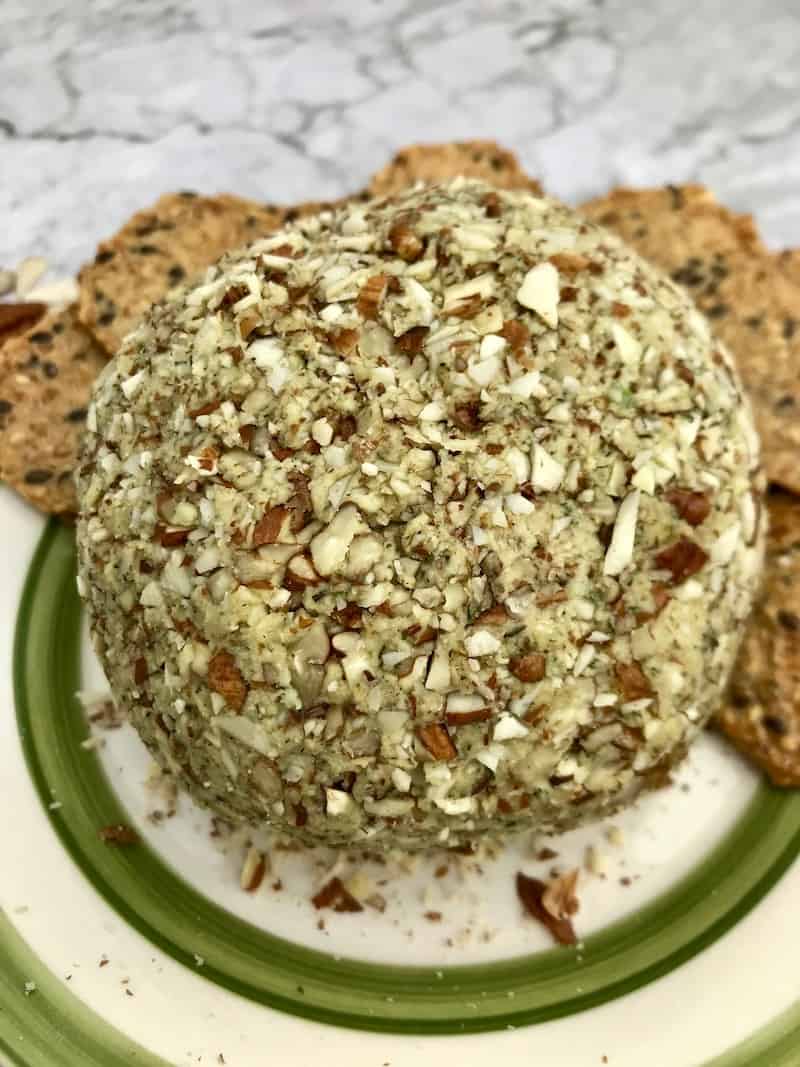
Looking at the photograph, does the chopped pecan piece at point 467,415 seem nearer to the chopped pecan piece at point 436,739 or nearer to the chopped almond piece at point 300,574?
the chopped almond piece at point 300,574

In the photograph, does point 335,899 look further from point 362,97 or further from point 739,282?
point 362,97

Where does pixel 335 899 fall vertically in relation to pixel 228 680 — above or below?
below

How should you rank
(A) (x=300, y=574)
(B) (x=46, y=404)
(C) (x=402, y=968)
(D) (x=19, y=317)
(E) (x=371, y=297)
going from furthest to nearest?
1. (D) (x=19, y=317)
2. (B) (x=46, y=404)
3. (C) (x=402, y=968)
4. (E) (x=371, y=297)
5. (A) (x=300, y=574)

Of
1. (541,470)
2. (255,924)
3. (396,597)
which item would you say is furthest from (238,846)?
(541,470)

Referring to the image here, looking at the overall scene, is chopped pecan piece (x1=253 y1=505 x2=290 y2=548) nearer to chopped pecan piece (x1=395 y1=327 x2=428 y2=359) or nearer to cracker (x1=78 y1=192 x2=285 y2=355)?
Result: chopped pecan piece (x1=395 y1=327 x2=428 y2=359)

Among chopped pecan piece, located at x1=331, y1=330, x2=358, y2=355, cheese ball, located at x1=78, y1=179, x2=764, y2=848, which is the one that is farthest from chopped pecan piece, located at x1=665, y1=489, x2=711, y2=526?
chopped pecan piece, located at x1=331, y1=330, x2=358, y2=355

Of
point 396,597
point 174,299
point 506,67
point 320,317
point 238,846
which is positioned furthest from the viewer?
point 506,67

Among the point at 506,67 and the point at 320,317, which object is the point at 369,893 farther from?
the point at 506,67

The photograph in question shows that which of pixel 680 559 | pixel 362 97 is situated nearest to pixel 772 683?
pixel 680 559
